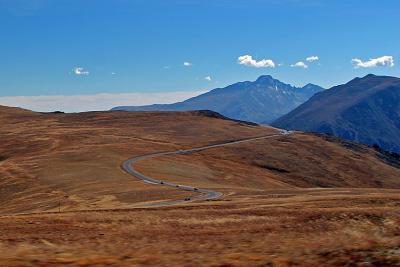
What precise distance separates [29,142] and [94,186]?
8727 centimetres

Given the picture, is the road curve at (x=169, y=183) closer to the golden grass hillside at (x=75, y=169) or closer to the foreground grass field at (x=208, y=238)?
the golden grass hillside at (x=75, y=169)

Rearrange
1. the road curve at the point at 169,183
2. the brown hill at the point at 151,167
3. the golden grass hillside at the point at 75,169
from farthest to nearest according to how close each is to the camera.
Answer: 1. the brown hill at the point at 151,167
2. the golden grass hillside at the point at 75,169
3. the road curve at the point at 169,183

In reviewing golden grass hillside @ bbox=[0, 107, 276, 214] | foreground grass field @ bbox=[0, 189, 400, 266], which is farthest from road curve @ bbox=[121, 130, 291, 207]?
foreground grass field @ bbox=[0, 189, 400, 266]

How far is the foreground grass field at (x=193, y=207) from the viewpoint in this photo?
20.3 m

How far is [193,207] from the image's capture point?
42469 mm

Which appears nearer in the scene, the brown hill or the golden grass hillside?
the golden grass hillside

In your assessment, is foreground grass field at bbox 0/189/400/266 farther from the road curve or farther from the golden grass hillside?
the golden grass hillside

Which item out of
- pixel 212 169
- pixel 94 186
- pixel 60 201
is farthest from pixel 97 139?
pixel 60 201

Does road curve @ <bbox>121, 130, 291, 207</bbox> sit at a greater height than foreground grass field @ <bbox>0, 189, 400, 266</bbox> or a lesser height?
lesser

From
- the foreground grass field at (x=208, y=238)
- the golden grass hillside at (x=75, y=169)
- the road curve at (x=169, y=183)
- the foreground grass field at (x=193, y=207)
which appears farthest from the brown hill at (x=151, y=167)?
the foreground grass field at (x=208, y=238)

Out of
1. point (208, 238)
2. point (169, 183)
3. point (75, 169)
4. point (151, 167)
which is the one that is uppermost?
point (208, 238)

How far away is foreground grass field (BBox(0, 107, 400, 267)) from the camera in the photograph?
66.7ft

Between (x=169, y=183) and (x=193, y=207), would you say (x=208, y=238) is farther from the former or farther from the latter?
(x=169, y=183)

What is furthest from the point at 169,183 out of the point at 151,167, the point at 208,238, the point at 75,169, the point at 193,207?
the point at 208,238
